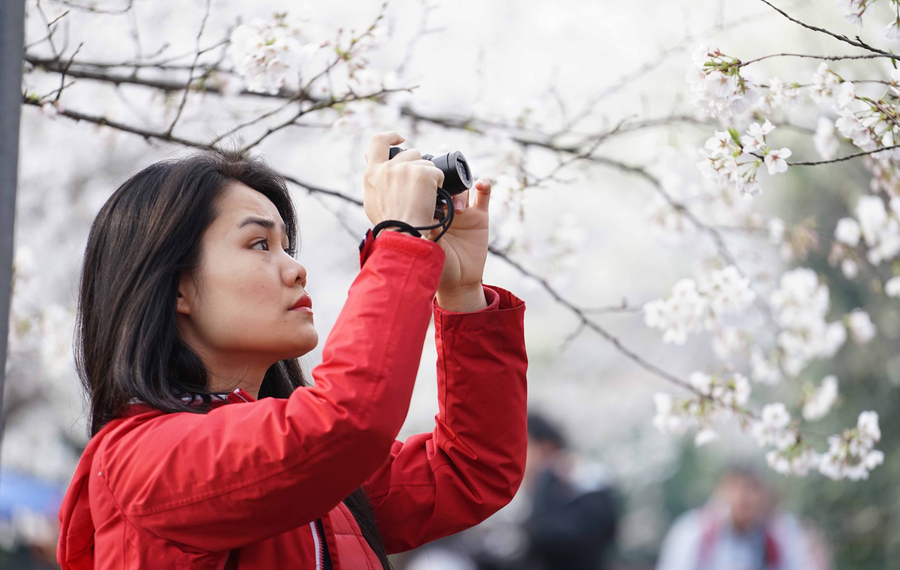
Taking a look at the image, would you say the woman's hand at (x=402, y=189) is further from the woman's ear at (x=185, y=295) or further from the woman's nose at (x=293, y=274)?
the woman's ear at (x=185, y=295)

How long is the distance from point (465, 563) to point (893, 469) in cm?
Answer: 246

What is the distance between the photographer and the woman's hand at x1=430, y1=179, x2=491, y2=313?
3.44 ft

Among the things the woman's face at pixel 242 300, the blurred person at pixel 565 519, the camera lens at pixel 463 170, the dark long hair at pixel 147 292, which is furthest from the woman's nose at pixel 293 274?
the blurred person at pixel 565 519

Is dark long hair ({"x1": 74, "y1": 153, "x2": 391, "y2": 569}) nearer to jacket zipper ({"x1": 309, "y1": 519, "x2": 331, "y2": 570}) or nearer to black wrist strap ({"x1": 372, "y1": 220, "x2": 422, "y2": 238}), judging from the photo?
jacket zipper ({"x1": 309, "y1": 519, "x2": 331, "y2": 570})

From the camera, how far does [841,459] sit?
1769 mm

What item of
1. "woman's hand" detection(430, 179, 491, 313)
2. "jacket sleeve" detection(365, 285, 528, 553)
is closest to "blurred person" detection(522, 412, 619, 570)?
"jacket sleeve" detection(365, 285, 528, 553)

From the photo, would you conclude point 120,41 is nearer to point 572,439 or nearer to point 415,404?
point 415,404

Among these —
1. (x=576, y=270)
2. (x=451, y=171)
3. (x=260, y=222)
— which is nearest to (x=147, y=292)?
(x=260, y=222)

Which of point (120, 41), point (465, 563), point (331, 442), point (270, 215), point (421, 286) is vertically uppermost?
point (120, 41)

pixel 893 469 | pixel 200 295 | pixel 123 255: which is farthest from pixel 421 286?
pixel 893 469

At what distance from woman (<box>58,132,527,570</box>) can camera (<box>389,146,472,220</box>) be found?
6 centimetres

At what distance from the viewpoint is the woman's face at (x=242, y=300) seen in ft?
3.05

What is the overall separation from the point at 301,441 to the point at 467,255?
15.5 inches

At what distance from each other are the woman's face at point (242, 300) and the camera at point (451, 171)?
18 cm
